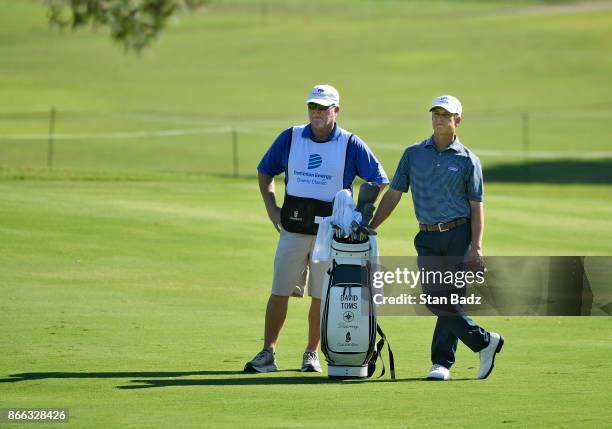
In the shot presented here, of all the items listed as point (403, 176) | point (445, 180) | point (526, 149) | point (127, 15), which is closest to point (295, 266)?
point (403, 176)

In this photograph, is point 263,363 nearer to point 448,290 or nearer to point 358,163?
point 448,290

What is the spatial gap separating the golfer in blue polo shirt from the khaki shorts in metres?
0.95

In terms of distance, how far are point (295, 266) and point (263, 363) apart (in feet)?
2.83

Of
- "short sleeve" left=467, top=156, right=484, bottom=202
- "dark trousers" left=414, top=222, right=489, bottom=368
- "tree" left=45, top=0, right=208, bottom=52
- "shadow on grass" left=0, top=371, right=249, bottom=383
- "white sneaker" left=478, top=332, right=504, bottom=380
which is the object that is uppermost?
"tree" left=45, top=0, right=208, bottom=52

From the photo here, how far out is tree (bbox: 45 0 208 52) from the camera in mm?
32844

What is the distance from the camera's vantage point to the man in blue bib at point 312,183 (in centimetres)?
985

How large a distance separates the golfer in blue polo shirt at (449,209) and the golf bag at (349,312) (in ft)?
1.53

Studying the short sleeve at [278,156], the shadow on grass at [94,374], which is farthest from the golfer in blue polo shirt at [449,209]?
the shadow on grass at [94,374]

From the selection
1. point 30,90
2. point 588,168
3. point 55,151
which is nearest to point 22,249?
point 55,151

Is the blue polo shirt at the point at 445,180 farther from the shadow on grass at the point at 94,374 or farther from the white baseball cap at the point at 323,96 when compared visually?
the shadow on grass at the point at 94,374

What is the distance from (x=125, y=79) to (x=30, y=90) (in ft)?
30.8

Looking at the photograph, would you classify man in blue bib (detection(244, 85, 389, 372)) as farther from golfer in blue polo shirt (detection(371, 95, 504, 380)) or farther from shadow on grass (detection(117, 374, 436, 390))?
golfer in blue polo shirt (detection(371, 95, 504, 380))

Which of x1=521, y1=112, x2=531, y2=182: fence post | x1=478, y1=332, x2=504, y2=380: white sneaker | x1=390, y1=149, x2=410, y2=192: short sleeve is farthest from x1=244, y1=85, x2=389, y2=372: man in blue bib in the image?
x1=521, y1=112, x2=531, y2=182: fence post

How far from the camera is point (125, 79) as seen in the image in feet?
227
